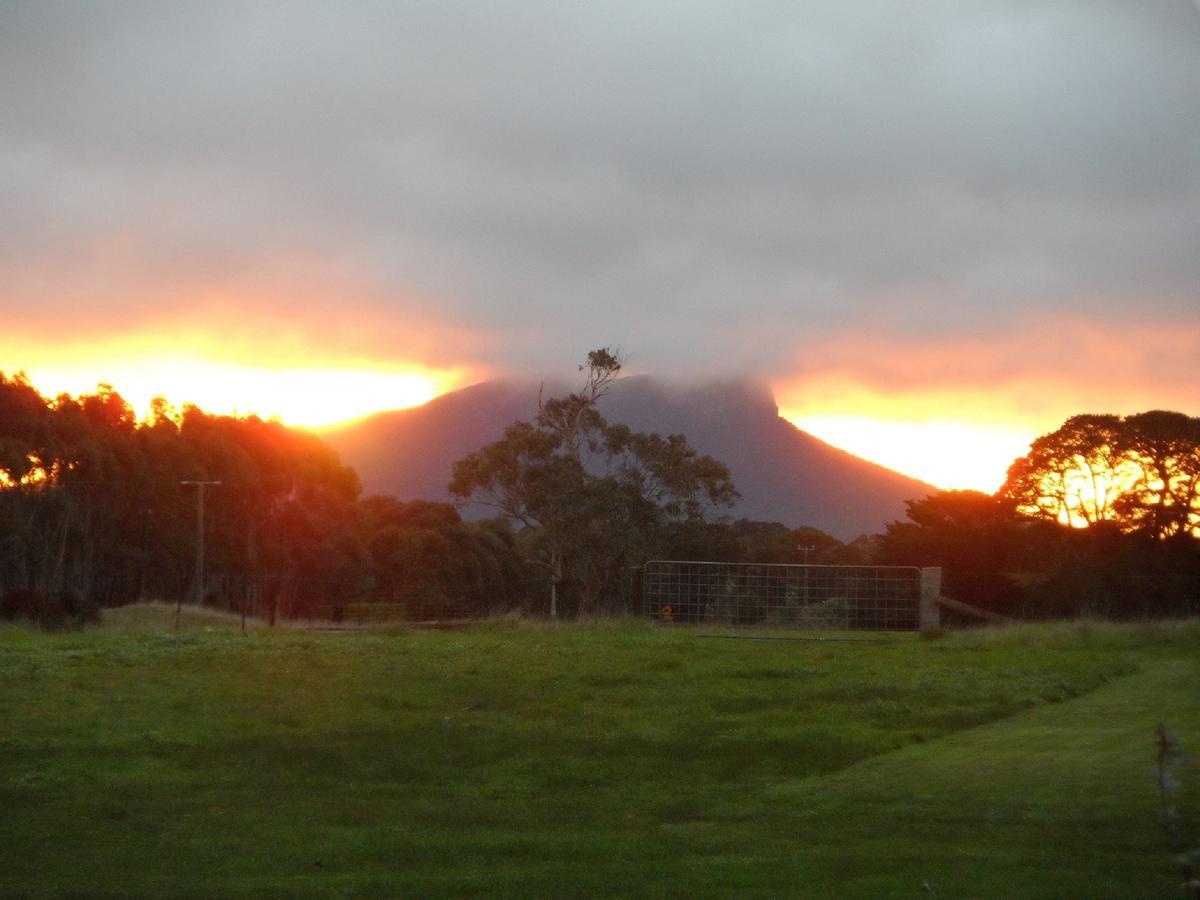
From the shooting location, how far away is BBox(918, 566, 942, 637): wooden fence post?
3089 cm

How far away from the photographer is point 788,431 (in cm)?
10925

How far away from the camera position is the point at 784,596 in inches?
1275

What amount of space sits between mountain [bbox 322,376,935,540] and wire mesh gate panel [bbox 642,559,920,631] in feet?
215

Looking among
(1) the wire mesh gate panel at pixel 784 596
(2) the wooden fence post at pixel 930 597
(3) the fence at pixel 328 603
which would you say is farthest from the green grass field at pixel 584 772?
(3) the fence at pixel 328 603

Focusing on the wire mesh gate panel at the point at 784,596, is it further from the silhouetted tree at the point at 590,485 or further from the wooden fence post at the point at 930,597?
the silhouetted tree at the point at 590,485

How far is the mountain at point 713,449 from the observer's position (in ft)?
328

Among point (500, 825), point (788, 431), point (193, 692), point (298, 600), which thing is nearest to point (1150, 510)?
point (298, 600)

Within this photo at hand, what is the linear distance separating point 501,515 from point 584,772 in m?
41.1

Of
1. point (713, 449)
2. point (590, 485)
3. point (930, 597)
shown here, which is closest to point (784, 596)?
point (930, 597)

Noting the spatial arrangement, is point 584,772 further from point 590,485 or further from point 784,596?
point 590,485

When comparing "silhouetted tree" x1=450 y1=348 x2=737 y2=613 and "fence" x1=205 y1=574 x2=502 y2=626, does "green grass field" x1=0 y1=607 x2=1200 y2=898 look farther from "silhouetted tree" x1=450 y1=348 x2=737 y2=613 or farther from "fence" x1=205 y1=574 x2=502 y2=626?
"silhouetted tree" x1=450 y1=348 x2=737 y2=613

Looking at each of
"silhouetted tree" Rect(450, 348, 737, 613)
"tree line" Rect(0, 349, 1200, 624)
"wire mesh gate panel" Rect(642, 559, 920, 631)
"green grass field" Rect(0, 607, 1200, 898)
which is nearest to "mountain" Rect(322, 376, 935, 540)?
"tree line" Rect(0, 349, 1200, 624)

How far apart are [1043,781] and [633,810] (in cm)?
288

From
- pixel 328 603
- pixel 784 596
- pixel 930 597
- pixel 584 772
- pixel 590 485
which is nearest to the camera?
pixel 584 772
